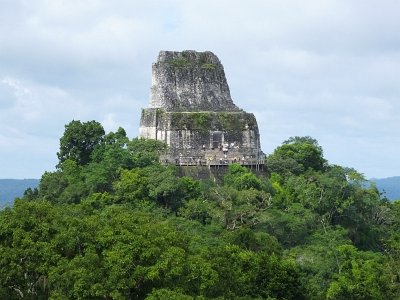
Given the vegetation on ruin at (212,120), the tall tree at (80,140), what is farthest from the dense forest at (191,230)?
the vegetation on ruin at (212,120)

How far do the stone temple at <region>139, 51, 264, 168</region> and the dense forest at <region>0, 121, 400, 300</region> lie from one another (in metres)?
1.40

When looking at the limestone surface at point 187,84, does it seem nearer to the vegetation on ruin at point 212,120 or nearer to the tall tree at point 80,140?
the vegetation on ruin at point 212,120

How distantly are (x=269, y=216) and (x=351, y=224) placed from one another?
24.9 ft

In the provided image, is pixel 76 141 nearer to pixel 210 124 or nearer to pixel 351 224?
pixel 210 124

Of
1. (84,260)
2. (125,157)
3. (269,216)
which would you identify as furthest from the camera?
(125,157)

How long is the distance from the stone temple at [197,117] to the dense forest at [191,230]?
4.59 ft

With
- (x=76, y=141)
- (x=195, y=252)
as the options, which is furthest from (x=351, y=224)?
(x=195, y=252)

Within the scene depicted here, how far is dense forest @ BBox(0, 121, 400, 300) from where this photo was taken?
33344 mm

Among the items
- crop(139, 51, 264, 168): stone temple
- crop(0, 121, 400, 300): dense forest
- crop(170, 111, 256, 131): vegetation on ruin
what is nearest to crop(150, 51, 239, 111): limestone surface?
crop(139, 51, 264, 168): stone temple

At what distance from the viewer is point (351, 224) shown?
2309 inches

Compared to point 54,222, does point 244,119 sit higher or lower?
higher

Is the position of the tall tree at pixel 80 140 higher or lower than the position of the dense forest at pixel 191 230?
higher

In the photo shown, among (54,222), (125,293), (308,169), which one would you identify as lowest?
(125,293)

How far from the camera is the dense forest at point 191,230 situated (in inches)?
1313
